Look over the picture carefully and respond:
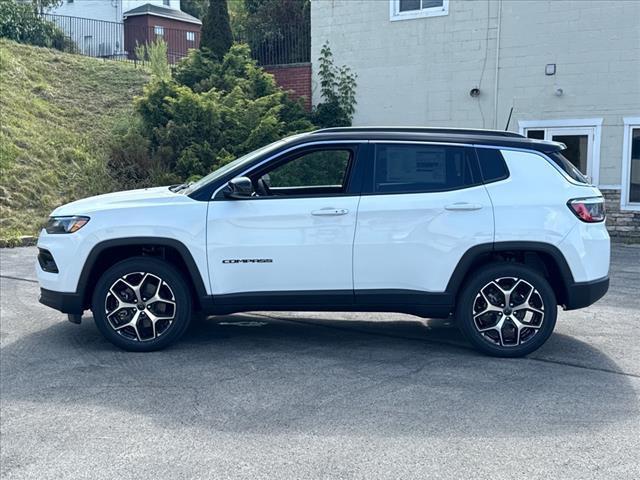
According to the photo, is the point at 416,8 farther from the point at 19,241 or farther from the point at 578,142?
the point at 19,241

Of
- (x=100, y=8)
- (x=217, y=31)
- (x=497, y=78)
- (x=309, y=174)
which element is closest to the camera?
(x=309, y=174)

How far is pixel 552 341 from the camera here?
643 centimetres

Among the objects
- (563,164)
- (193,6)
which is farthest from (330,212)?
(193,6)

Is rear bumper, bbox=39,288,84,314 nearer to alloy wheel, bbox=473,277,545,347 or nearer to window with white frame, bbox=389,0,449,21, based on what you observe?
alloy wheel, bbox=473,277,545,347

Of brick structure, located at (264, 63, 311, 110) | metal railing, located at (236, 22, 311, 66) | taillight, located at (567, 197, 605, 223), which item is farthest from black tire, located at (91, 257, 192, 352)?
metal railing, located at (236, 22, 311, 66)

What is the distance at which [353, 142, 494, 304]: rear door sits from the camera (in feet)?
18.8

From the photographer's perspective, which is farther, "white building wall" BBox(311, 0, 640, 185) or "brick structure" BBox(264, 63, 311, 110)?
"brick structure" BBox(264, 63, 311, 110)

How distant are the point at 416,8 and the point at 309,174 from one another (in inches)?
398

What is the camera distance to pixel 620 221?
13.4 meters

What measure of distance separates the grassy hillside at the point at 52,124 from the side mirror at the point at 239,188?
27.9 feet

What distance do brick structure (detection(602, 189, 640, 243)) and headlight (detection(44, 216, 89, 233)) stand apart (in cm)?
1071

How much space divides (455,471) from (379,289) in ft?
7.22

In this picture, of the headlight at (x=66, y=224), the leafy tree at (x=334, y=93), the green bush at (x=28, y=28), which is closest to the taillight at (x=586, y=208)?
the headlight at (x=66, y=224)

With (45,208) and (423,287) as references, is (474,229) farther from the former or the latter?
(45,208)
